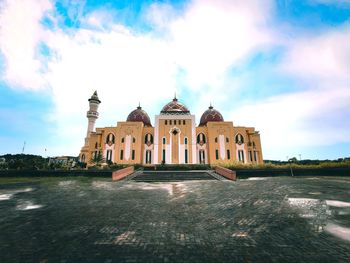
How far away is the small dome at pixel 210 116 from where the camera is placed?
1575 inches

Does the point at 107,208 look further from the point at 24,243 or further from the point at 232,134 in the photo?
the point at 232,134

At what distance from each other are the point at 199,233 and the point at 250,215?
2.33 metres

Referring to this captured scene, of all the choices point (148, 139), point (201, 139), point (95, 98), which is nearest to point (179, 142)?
point (201, 139)

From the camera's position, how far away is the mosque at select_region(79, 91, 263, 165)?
33750 millimetres

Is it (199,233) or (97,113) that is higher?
(97,113)

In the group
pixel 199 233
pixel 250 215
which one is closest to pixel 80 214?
pixel 199 233

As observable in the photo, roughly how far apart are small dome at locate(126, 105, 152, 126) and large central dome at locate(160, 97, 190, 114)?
188 inches

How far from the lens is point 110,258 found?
10.2ft

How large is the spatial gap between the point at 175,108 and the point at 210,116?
827 cm

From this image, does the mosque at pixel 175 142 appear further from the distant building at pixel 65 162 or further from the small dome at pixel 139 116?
the small dome at pixel 139 116

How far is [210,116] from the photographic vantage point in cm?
4044

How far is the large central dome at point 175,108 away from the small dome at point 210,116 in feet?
15.3

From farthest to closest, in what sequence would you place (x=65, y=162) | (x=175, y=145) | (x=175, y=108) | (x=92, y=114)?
(x=65, y=162)
(x=175, y=108)
(x=92, y=114)
(x=175, y=145)

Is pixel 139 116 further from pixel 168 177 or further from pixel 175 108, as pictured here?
pixel 168 177
